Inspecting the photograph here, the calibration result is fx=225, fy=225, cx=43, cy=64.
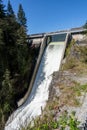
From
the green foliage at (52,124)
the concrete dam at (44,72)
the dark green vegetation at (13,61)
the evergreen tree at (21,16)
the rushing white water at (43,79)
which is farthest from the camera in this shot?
the evergreen tree at (21,16)

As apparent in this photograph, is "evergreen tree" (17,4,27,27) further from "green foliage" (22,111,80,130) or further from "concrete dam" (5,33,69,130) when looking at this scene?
Answer: "green foliage" (22,111,80,130)

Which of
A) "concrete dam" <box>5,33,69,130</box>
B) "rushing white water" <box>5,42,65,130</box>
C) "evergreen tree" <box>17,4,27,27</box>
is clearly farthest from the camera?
"evergreen tree" <box>17,4,27,27</box>

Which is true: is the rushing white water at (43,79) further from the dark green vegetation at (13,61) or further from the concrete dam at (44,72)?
the dark green vegetation at (13,61)

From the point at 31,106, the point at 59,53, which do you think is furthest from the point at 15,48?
the point at 31,106

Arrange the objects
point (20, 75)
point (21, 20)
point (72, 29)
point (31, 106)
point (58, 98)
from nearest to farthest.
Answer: point (58, 98)
point (31, 106)
point (20, 75)
point (72, 29)
point (21, 20)

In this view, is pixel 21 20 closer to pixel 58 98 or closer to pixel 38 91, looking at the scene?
pixel 38 91

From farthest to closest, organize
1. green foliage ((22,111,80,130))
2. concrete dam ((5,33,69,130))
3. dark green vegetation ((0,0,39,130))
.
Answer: dark green vegetation ((0,0,39,130)) < concrete dam ((5,33,69,130)) < green foliage ((22,111,80,130))

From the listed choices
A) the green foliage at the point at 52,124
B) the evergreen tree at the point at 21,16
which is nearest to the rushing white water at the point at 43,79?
the green foliage at the point at 52,124

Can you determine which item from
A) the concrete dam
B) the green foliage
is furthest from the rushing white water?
the green foliage
